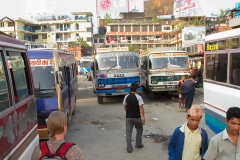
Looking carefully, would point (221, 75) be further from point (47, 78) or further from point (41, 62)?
point (41, 62)

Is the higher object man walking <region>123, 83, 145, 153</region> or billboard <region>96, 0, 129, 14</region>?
billboard <region>96, 0, 129, 14</region>

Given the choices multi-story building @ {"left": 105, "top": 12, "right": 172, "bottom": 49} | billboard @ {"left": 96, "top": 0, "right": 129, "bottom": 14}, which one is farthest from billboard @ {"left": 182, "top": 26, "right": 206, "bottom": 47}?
billboard @ {"left": 96, "top": 0, "right": 129, "bottom": 14}

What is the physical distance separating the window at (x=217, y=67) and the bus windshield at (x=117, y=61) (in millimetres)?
6654

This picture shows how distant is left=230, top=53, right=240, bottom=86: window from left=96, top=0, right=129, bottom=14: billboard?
12.6 metres

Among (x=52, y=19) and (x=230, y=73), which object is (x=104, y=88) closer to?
(x=230, y=73)

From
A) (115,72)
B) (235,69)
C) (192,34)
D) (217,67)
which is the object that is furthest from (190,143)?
(192,34)

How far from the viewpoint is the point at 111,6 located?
16969 mm

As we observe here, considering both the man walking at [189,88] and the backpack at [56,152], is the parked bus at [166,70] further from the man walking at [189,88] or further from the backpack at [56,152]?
the backpack at [56,152]

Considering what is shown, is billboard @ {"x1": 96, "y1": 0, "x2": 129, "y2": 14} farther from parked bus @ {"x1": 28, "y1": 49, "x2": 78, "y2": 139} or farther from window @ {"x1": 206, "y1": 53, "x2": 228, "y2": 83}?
window @ {"x1": 206, "y1": 53, "x2": 228, "y2": 83}

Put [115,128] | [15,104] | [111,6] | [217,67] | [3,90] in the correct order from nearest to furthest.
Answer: [3,90] → [15,104] → [217,67] → [115,128] → [111,6]

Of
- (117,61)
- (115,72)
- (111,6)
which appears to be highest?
(111,6)

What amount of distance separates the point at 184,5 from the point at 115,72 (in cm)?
4759

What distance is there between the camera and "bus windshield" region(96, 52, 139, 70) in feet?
41.6

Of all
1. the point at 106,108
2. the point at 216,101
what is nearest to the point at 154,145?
the point at 216,101
